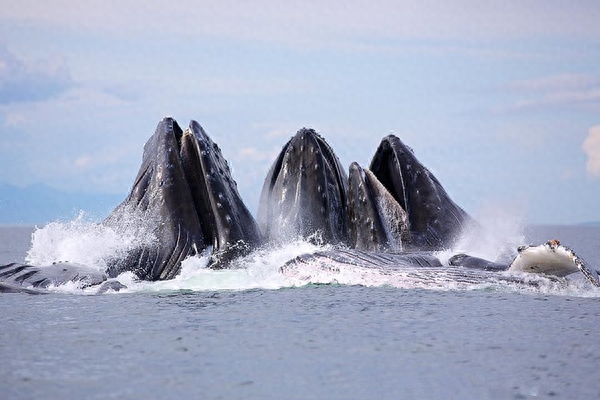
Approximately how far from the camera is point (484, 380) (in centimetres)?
762

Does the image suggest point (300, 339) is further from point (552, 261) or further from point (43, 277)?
point (43, 277)

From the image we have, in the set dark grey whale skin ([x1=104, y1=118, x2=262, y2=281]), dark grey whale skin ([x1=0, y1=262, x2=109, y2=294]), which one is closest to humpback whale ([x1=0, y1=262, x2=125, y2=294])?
dark grey whale skin ([x1=0, y1=262, x2=109, y2=294])

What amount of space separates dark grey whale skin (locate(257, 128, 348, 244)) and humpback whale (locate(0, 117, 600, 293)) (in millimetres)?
17

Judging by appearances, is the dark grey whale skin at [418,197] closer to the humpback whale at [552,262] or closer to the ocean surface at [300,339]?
the humpback whale at [552,262]

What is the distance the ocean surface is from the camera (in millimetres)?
7367

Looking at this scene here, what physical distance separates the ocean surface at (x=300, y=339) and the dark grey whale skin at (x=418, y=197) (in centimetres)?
253

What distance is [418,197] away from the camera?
15.0 metres

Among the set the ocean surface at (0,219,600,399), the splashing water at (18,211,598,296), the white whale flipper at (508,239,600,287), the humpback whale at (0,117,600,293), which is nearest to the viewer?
the ocean surface at (0,219,600,399)

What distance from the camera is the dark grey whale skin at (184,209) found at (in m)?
13.6

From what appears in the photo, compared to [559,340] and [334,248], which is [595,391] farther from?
[334,248]

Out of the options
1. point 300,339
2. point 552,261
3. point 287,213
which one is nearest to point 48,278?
point 287,213

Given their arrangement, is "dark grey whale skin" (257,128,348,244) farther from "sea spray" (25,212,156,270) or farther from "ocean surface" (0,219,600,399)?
"sea spray" (25,212,156,270)

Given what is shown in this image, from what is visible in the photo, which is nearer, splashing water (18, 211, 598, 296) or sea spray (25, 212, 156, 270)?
splashing water (18, 211, 598, 296)

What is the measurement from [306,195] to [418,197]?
5.82ft
